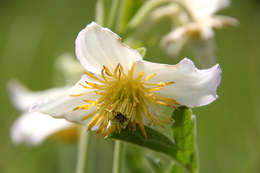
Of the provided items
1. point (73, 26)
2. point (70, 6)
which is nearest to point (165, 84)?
point (73, 26)

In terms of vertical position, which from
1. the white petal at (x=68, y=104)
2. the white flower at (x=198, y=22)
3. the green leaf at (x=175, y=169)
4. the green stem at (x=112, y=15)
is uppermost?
the white flower at (x=198, y=22)

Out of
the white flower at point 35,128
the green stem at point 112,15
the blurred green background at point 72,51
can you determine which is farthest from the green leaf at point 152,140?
the white flower at point 35,128

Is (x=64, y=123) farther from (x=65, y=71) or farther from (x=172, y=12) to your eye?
(x=172, y=12)

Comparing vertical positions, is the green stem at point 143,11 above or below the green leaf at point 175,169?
above

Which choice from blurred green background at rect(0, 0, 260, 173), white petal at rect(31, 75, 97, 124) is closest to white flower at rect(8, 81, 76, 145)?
blurred green background at rect(0, 0, 260, 173)

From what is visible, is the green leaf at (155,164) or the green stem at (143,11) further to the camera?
the green stem at (143,11)

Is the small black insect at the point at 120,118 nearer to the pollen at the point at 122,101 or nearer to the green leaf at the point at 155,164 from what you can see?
the pollen at the point at 122,101

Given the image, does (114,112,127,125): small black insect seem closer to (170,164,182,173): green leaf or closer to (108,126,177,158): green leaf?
(108,126,177,158): green leaf
